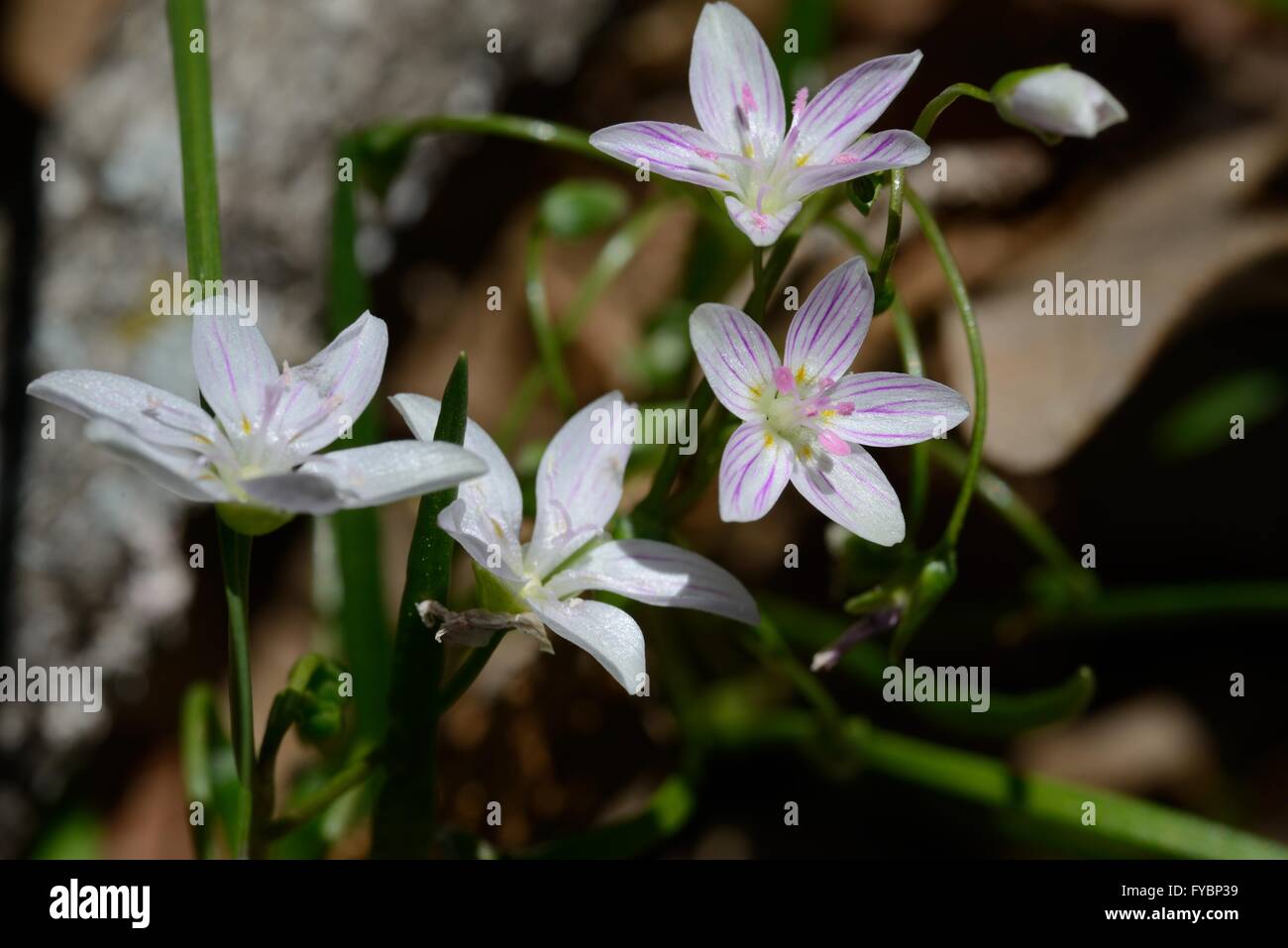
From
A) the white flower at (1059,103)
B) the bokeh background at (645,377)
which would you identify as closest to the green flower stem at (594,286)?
the bokeh background at (645,377)

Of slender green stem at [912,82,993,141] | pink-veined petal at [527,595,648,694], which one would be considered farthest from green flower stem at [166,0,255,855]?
slender green stem at [912,82,993,141]

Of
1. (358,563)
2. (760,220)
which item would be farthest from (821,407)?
(358,563)

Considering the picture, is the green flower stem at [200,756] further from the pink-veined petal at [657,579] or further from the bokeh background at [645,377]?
the pink-veined petal at [657,579]

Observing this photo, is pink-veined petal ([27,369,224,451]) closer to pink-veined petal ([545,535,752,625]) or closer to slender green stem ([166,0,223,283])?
slender green stem ([166,0,223,283])

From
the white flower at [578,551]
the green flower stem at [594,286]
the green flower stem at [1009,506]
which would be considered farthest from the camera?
the green flower stem at [594,286]

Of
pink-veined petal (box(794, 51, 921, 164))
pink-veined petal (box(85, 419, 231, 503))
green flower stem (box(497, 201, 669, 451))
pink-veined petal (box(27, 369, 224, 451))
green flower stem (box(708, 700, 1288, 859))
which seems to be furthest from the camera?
green flower stem (box(497, 201, 669, 451))

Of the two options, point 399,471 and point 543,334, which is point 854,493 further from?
point 543,334

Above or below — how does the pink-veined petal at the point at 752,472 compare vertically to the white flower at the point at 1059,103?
below
